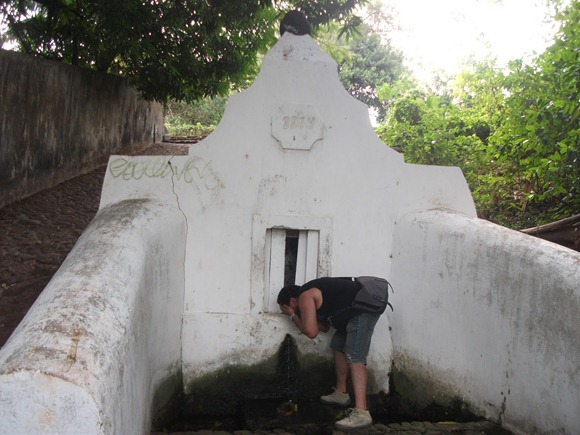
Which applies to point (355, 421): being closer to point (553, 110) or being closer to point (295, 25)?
point (295, 25)

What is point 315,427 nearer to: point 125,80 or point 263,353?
point 263,353

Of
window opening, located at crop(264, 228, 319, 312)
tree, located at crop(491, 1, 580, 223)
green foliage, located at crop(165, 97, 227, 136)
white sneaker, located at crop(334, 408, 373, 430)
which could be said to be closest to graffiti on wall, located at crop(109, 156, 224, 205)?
window opening, located at crop(264, 228, 319, 312)

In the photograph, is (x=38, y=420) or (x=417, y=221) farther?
(x=417, y=221)

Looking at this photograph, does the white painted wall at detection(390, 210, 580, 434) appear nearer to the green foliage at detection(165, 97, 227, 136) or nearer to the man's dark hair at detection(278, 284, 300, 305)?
the man's dark hair at detection(278, 284, 300, 305)

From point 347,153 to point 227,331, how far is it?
198 centimetres

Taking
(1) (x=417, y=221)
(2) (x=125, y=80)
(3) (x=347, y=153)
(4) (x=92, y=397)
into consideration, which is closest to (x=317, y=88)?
(3) (x=347, y=153)

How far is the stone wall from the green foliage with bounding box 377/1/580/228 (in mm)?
4729

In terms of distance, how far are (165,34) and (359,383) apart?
6.24 metres

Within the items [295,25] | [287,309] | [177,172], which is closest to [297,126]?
[295,25]

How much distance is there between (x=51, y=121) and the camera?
28.5ft

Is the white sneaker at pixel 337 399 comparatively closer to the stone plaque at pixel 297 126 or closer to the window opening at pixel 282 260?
the window opening at pixel 282 260

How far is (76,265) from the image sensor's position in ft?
11.7

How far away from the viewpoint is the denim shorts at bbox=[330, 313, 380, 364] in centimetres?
521

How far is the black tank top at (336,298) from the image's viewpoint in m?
5.21
